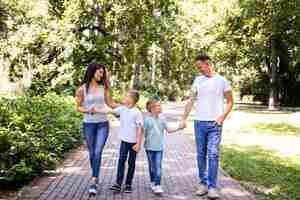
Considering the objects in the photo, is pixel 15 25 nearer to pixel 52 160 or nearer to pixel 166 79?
pixel 52 160

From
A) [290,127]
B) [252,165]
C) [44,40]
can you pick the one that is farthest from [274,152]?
[44,40]

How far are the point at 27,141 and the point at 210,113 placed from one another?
313 cm

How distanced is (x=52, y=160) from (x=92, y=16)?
16469 mm

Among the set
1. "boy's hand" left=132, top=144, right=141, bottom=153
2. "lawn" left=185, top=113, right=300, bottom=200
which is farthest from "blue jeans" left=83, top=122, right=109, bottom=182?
"lawn" left=185, top=113, right=300, bottom=200

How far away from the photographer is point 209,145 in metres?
7.20

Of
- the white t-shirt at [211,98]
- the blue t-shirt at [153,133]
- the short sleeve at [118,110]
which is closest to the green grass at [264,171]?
the white t-shirt at [211,98]

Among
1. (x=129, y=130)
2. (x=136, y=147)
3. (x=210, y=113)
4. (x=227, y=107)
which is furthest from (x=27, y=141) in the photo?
(x=227, y=107)

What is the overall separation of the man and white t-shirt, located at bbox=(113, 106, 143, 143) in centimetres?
88

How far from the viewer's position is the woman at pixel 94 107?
7.15 metres

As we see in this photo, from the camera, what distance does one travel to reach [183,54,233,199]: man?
7121 mm

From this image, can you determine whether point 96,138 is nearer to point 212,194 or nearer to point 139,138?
point 139,138

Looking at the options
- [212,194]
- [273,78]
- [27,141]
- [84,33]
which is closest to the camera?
[212,194]

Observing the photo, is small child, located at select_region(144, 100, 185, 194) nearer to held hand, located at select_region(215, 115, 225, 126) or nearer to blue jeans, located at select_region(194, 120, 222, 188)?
blue jeans, located at select_region(194, 120, 222, 188)

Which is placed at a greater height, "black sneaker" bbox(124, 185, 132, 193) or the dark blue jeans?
the dark blue jeans
